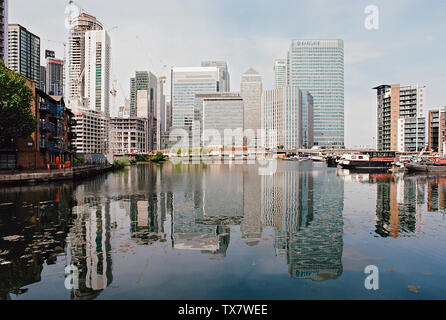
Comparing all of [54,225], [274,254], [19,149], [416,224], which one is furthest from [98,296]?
[19,149]

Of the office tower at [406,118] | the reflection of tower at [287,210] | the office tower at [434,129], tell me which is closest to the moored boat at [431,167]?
the reflection of tower at [287,210]

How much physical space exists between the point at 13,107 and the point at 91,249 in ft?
155

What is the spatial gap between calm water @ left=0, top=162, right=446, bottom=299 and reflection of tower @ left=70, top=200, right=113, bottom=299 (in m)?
0.07

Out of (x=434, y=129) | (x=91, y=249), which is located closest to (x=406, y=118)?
(x=434, y=129)

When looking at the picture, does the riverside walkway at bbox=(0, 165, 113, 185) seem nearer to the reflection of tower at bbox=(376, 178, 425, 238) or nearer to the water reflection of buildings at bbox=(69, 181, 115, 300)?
the water reflection of buildings at bbox=(69, 181, 115, 300)

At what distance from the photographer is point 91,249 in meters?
20.6

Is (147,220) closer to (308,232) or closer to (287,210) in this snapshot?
(308,232)

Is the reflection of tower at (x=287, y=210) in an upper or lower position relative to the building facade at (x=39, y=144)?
lower

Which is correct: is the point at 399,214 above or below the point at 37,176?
below

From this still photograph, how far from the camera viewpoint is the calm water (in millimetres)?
15016

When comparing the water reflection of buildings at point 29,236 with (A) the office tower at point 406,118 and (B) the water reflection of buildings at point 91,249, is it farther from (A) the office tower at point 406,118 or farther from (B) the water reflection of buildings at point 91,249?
(A) the office tower at point 406,118

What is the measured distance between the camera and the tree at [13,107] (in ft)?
180
